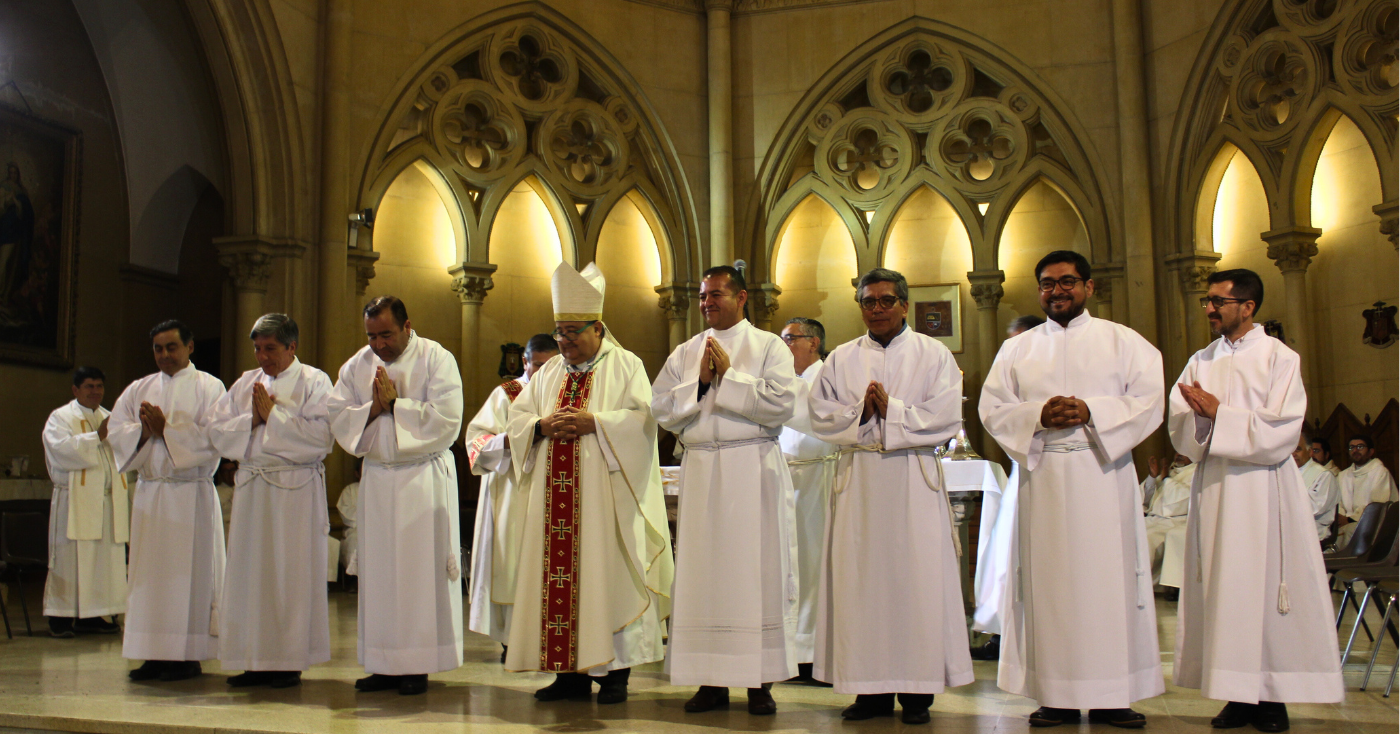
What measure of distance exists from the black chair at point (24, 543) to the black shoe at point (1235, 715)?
7.00 metres

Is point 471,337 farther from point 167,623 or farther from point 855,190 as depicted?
point 167,623

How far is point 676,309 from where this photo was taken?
40.1 ft

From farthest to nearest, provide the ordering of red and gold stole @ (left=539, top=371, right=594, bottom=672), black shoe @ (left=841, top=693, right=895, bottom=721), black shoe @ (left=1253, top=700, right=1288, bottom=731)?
red and gold stole @ (left=539, top=371, right=594, bottom=672) < black shoe @ (left=841, top=693, right=895, bottom=721) < black shoe @ (left=1253, top=700, right=1288, bottom=731)

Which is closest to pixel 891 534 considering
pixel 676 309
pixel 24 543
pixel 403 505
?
pixel 403 505

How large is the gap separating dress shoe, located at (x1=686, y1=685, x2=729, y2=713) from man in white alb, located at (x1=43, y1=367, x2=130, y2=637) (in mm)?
4964

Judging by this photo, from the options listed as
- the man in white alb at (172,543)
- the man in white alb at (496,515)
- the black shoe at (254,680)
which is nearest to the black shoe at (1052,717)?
the man in white alb at (496,515)

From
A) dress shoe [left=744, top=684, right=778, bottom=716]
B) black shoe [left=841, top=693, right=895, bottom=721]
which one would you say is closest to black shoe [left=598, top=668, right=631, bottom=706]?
dress shoe [left=744, top=684, right=778, bottom=716]

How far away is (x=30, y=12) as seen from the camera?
444 inches

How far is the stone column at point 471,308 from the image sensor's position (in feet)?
37.7

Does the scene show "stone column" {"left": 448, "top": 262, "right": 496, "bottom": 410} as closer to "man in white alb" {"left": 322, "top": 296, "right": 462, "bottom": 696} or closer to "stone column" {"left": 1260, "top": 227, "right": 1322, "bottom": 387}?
"man in white alb" {"left": 322, "top": 296, "right": 462, "bottom": 696}

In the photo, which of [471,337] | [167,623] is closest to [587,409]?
[167,623]

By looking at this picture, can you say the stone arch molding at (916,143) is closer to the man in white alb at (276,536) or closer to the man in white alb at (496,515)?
the man in white alb at (496,515)

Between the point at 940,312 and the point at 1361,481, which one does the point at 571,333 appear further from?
the point at 940,312

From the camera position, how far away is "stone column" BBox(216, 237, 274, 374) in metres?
9.92
